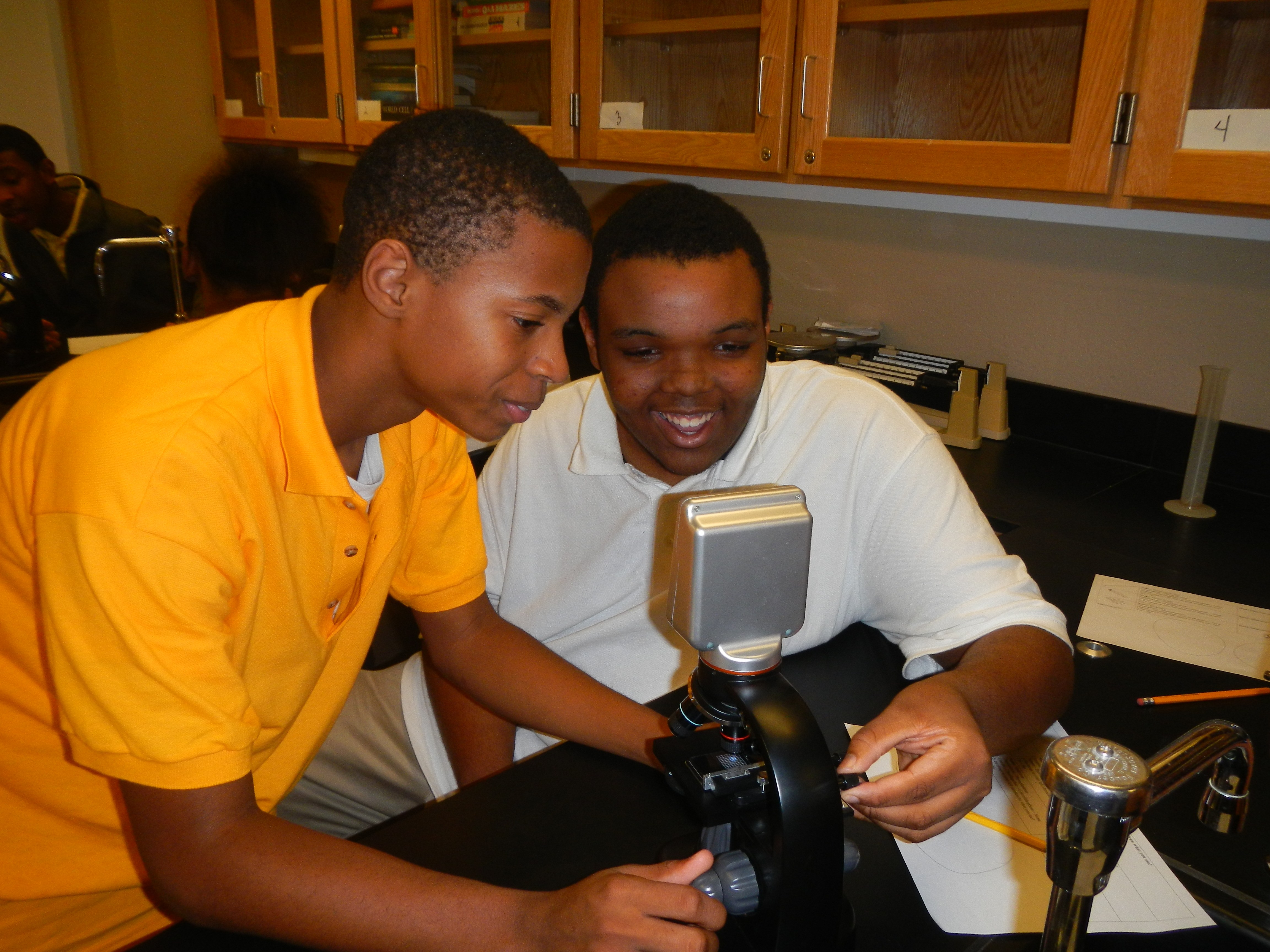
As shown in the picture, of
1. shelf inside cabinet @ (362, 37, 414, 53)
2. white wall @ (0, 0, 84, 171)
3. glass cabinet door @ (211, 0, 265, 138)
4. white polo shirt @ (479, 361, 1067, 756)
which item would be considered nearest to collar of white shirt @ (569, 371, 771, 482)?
white polo shirt @ (479, 361, 1067, 756)

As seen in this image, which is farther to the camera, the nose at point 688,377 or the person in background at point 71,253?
the person in background at point 71,253

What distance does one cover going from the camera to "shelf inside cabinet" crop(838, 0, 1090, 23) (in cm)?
141

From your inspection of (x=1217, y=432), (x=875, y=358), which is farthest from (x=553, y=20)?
(x=1217, y=432)

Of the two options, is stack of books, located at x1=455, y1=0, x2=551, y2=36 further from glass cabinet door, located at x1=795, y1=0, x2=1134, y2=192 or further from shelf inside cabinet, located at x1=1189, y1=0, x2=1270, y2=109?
shelf inside cabinet, located at x1=1189, y1=0, x2=1270, y2=109

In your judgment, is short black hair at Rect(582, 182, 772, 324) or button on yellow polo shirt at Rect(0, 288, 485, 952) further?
short black hair at Rect(582, 182, 772, 324)

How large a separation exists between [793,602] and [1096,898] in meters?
0.41

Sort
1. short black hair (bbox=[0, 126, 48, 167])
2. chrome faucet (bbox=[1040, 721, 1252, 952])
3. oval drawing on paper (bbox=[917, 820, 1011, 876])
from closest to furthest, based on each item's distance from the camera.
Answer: chrome faucet (bbox=[1040, 721, 1252, 952]), oval drawing on paper (bbox=[917, 820, 1011, 876]), short black hair (bbox=[0, 126, 48, 167])

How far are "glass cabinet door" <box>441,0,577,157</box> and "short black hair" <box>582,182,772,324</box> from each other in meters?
0.88

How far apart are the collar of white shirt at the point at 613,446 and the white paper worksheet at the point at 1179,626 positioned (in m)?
0.48

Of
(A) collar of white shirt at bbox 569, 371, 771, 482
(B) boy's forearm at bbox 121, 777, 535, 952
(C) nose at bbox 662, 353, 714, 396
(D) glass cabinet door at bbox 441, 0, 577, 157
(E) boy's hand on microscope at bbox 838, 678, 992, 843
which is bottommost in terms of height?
(B) boy's forearm at bbox 121, 777, 535, 952

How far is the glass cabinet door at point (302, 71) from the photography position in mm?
2619

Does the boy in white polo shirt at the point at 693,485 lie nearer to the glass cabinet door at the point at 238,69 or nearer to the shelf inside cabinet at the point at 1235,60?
the shelf inside cabinet at the point at 1235,60

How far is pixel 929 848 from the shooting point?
737 millimetres

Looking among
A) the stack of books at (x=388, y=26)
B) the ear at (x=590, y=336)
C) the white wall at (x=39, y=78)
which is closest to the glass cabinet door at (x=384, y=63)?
the stack of books at (x=388, y=26)
